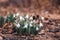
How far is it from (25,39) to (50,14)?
549mm

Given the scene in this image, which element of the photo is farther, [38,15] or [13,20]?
[38,15]

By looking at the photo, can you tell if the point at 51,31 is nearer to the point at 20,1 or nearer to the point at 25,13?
the point at 25,13

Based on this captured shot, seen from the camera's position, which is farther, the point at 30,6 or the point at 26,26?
the point at 30,6

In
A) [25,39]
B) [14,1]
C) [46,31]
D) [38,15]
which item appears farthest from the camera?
[14,1]

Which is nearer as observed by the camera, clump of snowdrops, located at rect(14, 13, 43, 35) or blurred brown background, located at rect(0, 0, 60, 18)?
clump of snowdrops, located at rect(14, 13, 43, 35)

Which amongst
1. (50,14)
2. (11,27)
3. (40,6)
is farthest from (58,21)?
(11,27)

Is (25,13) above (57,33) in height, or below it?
above

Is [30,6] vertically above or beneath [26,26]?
above

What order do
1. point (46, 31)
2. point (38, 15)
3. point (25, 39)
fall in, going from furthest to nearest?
1. point (38, 15)
2. point (46, 31)
3. point (25, 39)

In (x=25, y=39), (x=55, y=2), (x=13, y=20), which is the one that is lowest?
(x=25, y=39)

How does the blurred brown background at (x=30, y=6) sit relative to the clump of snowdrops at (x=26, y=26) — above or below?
above

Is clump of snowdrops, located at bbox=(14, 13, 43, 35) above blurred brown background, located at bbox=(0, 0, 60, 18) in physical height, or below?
below

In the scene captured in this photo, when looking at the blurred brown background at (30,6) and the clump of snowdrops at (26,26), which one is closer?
the clump of snowdrops at (26,26)

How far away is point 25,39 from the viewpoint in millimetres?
2125
